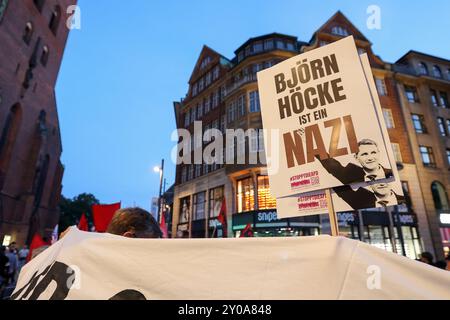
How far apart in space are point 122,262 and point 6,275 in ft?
37.9

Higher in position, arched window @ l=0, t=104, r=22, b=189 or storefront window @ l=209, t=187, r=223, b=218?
arched window @ l=0, t=104, r=22, b=189

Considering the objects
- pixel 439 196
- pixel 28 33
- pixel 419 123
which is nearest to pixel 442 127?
pixel 419 123

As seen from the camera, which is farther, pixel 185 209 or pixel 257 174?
pixel 185 209

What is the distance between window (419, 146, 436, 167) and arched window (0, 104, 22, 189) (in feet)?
123

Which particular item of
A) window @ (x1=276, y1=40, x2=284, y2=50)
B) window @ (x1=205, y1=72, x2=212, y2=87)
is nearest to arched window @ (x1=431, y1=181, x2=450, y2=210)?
window @ (x1=276, y1=40, x2=284, y2=50)

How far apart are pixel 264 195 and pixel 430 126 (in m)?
18.0

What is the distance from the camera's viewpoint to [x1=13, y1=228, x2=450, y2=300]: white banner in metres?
1.20

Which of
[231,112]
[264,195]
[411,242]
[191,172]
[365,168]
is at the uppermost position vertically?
[231,112]

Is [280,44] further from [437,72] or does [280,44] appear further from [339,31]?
[437,72]

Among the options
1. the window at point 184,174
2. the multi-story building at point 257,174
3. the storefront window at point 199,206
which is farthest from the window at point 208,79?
the storefront window at point 199,206

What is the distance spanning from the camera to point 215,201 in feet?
85.1

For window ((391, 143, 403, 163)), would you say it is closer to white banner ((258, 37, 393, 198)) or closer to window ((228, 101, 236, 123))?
window ((228, 101, 236, 123))

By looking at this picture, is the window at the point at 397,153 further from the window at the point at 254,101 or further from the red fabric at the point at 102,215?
the red fabric at the point at 102,215
